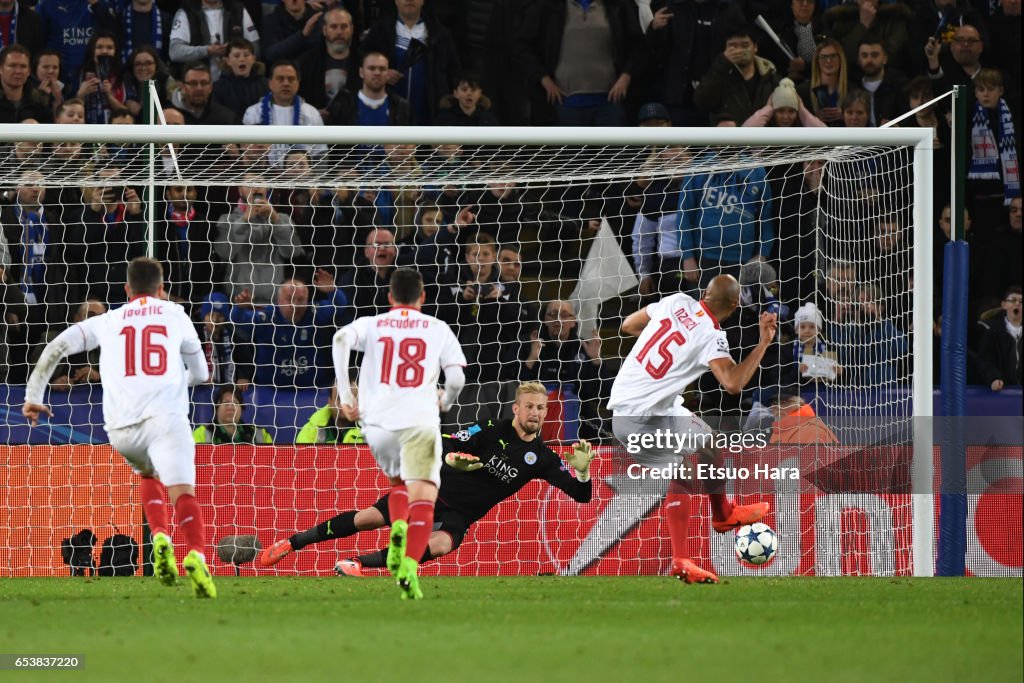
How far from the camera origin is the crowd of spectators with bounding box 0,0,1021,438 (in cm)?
1027

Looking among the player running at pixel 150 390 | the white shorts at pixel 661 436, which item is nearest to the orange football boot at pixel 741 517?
the white shorts at pixel 661 436

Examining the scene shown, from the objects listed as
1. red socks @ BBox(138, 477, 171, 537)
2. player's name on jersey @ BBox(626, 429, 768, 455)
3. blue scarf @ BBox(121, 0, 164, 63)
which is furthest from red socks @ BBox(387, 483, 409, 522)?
blue scarf @ BBox(121, 0, 164, 63)

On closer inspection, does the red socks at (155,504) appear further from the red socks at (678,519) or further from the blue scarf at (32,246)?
the blue scarf at (32,246)

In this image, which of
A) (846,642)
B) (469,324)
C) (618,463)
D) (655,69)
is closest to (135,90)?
(469,324)

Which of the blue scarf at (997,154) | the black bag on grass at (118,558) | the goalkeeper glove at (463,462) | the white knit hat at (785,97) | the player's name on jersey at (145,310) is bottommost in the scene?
the black bag on grass at (118,558)

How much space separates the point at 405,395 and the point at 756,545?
2.36 m

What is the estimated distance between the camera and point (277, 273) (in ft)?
35.2

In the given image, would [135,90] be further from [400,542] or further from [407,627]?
[407,627]

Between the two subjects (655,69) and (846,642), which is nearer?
(846,642)

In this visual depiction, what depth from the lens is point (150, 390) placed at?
24.0ft

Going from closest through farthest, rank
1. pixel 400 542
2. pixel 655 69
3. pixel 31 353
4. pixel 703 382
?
pixel 400 542, pixel 31 353, pixel 703 382, pixel 655 69

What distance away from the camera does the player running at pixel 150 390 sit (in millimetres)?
7289

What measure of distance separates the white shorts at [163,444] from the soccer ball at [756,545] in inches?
126

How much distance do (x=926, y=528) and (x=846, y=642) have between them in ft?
10.8
